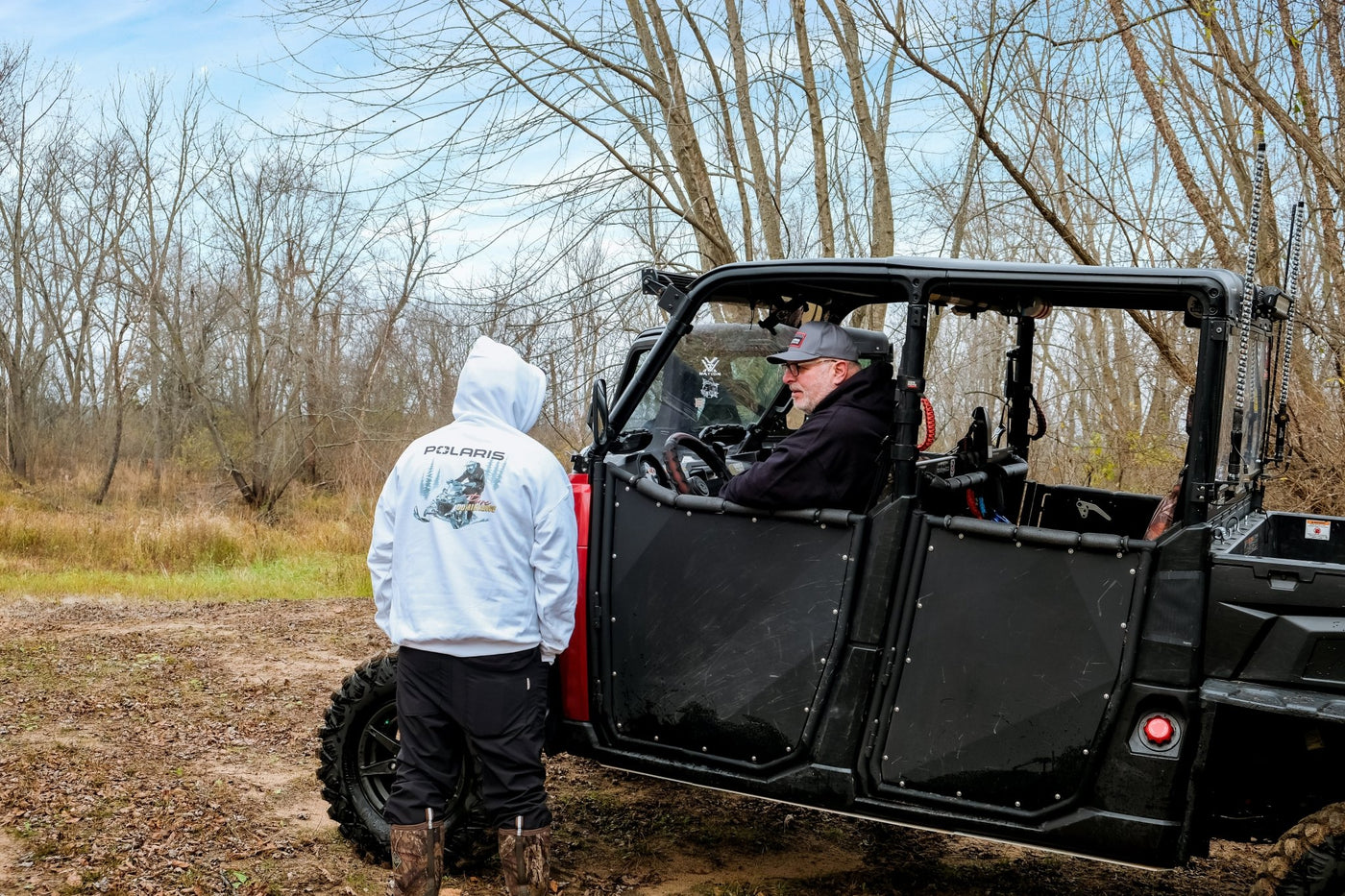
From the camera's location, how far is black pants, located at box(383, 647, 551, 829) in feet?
11.3

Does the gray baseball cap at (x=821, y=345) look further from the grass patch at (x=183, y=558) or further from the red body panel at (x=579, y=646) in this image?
the grass patch at (x=183, y=558)

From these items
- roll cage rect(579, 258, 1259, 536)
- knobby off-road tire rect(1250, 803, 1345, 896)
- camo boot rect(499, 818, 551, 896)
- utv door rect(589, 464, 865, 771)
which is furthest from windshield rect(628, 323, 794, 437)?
knobby off-road tire rect(1250, 803, 1345, 896)

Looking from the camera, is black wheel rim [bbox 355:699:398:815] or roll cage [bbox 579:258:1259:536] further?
black wheel rim [bbox 355:699:398:815]

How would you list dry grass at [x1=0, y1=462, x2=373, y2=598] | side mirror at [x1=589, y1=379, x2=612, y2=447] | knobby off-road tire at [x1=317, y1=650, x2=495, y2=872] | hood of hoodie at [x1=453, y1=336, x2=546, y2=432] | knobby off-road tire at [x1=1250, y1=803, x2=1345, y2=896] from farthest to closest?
dry grass at [x1=0, y1=462, x2=373, y2=598]
knobby off-road tire at [x1=317, y1=650, x2=495, y2=872]
side mirror at [x1=589, y1=379, x2=612, y2=447]
hood of hoodie at [x1=453, y1=336, x2=546, y2=432]
knobby off-road tire at [x1=1250, y1=803, x2=1345, y2=896]

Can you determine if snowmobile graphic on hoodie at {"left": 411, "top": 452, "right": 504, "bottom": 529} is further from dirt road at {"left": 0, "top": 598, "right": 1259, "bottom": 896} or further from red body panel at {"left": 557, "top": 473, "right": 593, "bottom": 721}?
dirt road at {"left": 0, "top": 598, "right": 1259, "bottom": 896}

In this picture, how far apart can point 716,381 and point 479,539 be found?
2964 mm

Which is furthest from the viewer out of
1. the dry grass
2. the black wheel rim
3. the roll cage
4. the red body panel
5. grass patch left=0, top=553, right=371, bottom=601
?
the dry grass

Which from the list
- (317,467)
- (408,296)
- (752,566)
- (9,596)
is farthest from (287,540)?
(752,566)

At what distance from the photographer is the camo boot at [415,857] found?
3.49m

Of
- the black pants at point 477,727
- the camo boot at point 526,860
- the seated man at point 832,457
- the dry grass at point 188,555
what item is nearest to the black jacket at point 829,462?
the seated man at point 832,457

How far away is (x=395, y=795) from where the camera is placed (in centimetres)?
353

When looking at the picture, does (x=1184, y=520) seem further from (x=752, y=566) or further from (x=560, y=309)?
(x=560, y=309)

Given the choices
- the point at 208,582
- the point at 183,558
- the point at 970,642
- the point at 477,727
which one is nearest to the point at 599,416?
the point at 477,727

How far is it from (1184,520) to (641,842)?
2.46m
